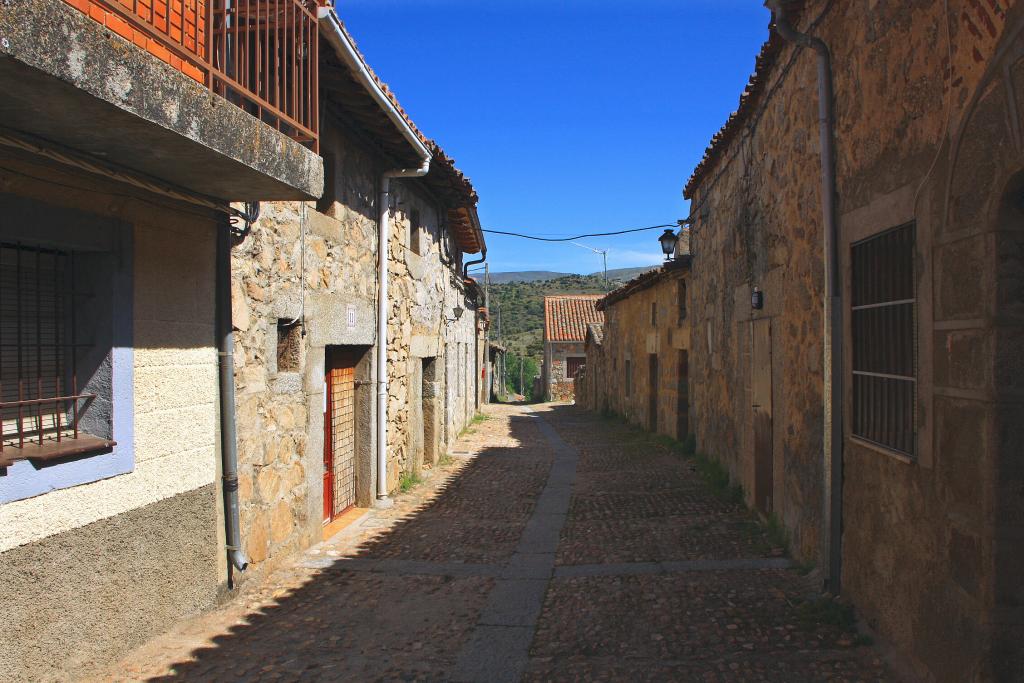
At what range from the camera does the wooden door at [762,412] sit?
684 centimetres

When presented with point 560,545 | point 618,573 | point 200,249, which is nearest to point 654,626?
point 618,573

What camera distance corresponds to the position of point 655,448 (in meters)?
13.1

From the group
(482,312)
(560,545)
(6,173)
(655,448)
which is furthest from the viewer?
(482,312)

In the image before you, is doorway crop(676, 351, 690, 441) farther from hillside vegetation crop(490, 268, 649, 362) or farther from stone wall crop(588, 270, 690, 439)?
hillside vegetation crop(490, 268, 649, 362)

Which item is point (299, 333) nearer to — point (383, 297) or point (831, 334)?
point (383, 297)

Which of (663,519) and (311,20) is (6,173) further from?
(663,519)

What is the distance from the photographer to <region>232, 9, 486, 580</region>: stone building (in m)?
5.57

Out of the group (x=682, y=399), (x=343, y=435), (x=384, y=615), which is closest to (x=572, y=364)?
(x=682, y=399)

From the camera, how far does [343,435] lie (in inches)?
311

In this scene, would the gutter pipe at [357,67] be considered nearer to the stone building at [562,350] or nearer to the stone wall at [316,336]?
the stone wall at [316,336]

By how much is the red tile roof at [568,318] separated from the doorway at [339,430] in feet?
90.0

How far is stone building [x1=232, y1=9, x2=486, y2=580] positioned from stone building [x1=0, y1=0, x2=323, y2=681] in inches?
22.2

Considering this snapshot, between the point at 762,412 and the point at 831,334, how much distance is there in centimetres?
254

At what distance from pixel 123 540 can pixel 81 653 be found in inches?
23.6
